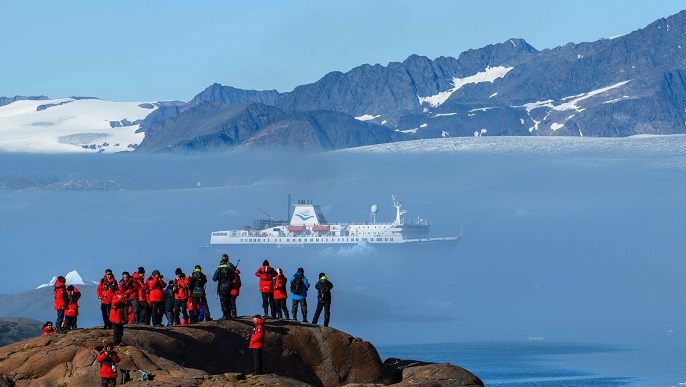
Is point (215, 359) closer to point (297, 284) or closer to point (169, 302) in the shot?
point (169, 302)

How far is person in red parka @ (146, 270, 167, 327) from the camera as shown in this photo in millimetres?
46438

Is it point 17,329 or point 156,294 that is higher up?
point 156,294

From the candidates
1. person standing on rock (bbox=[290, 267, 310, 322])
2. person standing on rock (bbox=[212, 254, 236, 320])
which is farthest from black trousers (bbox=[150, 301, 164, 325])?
person standing on rock (bbox=[290, 267, 310, 322])

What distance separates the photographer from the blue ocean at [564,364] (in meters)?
137

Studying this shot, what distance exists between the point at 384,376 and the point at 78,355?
44.4 feet

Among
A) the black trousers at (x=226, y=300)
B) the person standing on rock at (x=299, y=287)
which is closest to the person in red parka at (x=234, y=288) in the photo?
the black trousers at (x=226, y=300)

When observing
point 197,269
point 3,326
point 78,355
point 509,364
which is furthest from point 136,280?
point 509,364

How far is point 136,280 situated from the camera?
46.2 metres

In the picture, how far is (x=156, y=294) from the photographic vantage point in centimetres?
4666

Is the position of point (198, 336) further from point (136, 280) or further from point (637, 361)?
point (637, 361)

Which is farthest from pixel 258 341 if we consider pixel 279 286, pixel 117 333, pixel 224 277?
pixel 279 286

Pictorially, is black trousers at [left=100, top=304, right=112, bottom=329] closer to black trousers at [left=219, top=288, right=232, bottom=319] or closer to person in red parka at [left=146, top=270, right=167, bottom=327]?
person in red parka at [left=146, top=270, right=167, bottom=327]

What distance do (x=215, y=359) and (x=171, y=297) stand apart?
5170 mm

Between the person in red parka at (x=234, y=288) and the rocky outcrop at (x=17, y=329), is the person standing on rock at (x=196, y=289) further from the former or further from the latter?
the rocky outcrop at (x=17, y=329)
